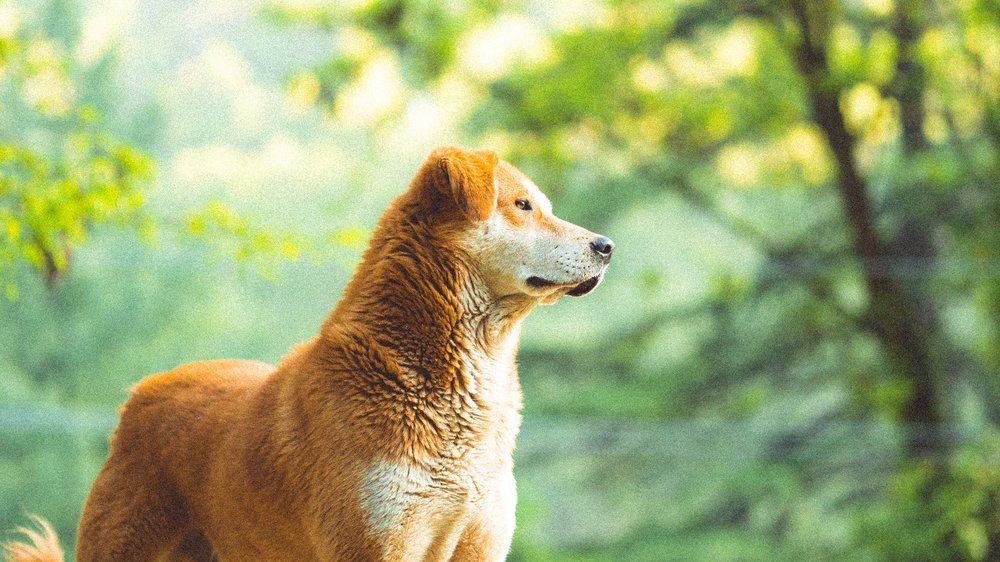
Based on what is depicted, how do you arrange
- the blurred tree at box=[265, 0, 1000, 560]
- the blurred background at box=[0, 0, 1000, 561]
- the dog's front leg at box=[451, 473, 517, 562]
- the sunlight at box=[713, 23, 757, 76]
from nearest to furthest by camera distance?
the dog's front leg at box=[451, 473, 517, 562] → the blurred background at box=[0, 0, 1000, 561] → the blurred tree at box=[265, 0, 1000, 560] → the sunlight at box=[713, 23, 757, 76]

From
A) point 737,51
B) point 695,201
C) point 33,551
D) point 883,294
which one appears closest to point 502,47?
point 737,51

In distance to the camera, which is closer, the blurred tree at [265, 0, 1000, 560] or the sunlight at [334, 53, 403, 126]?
the blurred tree at [265, 0, 1000, 560]

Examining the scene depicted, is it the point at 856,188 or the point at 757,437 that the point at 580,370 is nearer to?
the point at 757,437

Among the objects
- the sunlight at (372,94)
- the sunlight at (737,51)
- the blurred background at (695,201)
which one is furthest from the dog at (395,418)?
the sunlight at (737,51)

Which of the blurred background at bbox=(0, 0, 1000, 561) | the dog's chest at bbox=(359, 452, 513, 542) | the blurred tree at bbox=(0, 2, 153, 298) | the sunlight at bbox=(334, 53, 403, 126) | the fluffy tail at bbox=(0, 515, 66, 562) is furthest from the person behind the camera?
the sunlight at bbox=(334, 53, 403, 126)

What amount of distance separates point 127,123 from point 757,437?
16.7 feet

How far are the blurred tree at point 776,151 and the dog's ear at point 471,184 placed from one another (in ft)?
20.1

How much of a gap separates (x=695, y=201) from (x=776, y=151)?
770mm

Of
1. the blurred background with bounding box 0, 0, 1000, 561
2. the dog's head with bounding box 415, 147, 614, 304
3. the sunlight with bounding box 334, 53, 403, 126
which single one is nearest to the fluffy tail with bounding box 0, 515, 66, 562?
the dog's head with bounding box 415, 147, 614, 304

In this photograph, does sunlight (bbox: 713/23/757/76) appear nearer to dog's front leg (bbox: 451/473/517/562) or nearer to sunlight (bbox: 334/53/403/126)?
sunlight (bbox: 334/53/403/126)

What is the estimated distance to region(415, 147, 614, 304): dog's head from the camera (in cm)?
237

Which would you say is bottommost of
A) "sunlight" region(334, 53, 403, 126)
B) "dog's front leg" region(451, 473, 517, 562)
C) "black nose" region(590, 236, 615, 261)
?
"dog's front leg" region(451, 473, 517, 562)

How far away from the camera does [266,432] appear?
2400 mm

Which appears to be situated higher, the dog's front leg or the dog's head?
the dog's head
